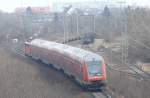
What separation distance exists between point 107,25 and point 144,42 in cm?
2400

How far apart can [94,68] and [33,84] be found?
341 cm

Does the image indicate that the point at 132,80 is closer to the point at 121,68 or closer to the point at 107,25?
the point at 121,68

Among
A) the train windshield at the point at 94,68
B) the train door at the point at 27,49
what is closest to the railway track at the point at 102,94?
the train windshield at the point at 94,68

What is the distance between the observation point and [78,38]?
5212 centimetres

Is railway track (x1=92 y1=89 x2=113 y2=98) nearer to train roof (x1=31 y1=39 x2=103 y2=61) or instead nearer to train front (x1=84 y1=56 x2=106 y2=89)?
train front (x1=84 y1=56 x2=106 y2=89)

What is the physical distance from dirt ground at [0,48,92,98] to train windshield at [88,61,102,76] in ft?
3.76

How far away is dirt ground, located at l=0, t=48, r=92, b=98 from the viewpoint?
68.6 feet

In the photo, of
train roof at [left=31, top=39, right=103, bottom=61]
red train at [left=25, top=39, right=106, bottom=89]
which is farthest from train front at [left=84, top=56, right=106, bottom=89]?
train roof at [left=31, top=39, right=103, bottom=61]

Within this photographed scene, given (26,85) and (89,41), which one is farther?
(89,41)

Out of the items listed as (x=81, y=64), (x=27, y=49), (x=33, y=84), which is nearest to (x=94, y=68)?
(x=81, y=64)

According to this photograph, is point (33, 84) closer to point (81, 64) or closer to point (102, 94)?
point (81, 64)

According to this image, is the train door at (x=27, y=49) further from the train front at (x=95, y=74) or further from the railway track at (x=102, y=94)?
the railway track at (x=102, y=94)

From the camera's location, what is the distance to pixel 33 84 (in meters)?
23.7

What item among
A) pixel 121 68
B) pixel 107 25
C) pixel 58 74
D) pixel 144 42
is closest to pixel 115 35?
pixel 107 25
